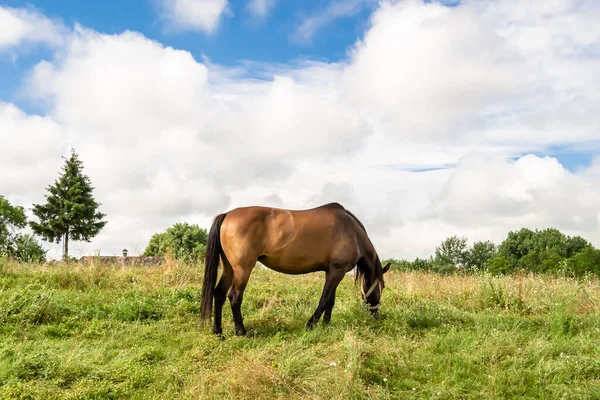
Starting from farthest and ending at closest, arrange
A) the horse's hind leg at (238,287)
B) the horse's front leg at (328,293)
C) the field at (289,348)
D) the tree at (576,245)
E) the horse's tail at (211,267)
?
the tree at (576,245) → the horse's front leg at (328,293) → the horse's tail at (211,267) → the horse's hind leg at (238,287) → the field at (289,348)

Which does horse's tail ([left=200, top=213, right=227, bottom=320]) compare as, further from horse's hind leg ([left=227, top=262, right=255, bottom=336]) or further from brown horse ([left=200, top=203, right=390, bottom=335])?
horse's hind leg ([left=227, top=262, right=255, bottom=336])

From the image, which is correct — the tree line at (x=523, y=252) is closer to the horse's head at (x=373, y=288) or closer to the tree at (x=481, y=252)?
the tree at (x=481, y=252)

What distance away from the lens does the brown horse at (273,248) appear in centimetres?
736

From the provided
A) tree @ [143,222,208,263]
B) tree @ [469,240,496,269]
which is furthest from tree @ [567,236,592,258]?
tree @ [143,222,208,263]

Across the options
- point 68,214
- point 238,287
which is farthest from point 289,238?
point 68,214

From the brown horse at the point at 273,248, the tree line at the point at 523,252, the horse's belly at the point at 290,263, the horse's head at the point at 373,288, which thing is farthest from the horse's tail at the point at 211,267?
the tree line at the point at 523,252

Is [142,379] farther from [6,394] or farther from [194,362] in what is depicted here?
[6,394]

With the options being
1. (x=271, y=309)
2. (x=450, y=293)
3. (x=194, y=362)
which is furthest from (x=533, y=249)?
(x=194, y=362)

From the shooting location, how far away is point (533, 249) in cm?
5350

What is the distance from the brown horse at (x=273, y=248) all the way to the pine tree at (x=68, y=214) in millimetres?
39102

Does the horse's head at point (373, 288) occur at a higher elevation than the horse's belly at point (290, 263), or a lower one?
lower

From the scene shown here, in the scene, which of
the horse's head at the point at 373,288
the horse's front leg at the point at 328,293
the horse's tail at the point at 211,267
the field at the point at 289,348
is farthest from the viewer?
the horse's head at the point at 373,288

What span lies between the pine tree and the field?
3517 cm

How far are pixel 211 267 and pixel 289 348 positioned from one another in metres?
2.02
